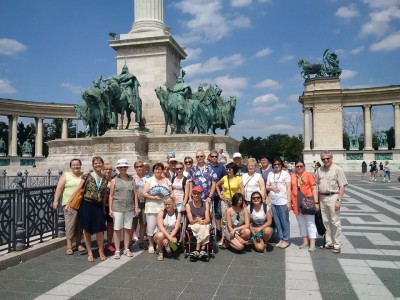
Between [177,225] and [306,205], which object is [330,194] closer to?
[306,205]

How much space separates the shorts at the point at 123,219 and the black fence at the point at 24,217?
1.58 m

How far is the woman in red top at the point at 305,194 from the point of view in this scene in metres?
7.15

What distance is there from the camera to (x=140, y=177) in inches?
294

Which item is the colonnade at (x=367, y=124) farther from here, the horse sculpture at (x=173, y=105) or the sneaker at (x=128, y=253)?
the sneaker at (x=128, y=253)

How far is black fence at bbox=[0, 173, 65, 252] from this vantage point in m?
6.17

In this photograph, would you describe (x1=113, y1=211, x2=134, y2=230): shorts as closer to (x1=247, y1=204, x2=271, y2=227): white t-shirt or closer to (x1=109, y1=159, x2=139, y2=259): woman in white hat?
(x1=109, y1=159, x2=139, y2=259): woman in white hat

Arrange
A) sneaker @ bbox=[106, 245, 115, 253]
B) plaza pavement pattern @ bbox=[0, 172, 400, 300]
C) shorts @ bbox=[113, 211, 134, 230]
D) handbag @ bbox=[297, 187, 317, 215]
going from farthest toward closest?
handbag @ bbox=[297, 187, 317, 215] → sneaker @ bbox=[106, 245, 115, 253] → shorts @ bbox=[113, 211, 134, 230] → plaza pavement pattern @ bbox=[0, 172, 400, 300]

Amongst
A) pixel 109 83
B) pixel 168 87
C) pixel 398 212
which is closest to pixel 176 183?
pixel 398 212

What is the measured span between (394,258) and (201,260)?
336 cm

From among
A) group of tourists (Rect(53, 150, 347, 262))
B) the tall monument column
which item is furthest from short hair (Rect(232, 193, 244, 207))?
the tall monument column

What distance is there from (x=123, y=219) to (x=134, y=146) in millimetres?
13221

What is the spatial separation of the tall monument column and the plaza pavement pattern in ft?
57.6

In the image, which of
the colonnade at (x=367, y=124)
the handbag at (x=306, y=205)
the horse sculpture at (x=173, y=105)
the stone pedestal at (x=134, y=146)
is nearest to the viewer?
the handbag at (x=306, y=205)

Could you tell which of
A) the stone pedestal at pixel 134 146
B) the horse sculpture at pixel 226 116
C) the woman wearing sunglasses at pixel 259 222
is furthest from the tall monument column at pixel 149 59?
the woman wearing sunglasses at pixel 259 222
